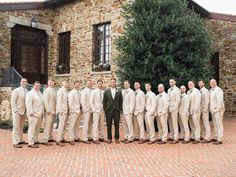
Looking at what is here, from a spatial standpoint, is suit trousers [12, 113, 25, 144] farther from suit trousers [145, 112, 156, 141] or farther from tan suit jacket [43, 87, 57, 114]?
suit trousers [145, 112, 156, 141]

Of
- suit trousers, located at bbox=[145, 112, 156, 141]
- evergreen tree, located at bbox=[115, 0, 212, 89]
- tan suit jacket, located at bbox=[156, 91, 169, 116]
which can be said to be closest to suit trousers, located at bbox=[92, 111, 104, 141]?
suit trousers, located at bbox=[145, 112, 156, 141]

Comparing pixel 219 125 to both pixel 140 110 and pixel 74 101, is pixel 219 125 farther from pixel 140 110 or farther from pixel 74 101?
pixel 74 101

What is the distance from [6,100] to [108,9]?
239 inches

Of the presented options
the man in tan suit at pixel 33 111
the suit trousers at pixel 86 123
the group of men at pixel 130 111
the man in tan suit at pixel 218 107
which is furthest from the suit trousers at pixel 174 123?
the man in tan suit at pixel 33 111

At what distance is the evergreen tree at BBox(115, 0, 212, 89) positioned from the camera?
11.7m

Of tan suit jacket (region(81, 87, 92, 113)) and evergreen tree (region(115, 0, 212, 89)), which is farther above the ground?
evergreen tree (region(115, 0, 212, 89))

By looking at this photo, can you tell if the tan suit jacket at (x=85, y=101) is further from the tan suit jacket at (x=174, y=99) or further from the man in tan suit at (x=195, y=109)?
the man in tan suit at (x=195, y=109)

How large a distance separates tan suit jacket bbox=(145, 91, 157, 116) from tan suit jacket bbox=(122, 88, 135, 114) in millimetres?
459

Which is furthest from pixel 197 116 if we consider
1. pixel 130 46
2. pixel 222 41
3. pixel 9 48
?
pixel 9 48

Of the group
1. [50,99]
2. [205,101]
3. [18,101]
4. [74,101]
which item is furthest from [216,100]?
[18,101]

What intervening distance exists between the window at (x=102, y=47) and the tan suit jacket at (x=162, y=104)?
5.10 m

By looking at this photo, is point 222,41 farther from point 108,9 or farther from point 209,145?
point 209,145

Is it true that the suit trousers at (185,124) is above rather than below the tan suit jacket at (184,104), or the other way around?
below

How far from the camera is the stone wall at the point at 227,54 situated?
55.9 ft
